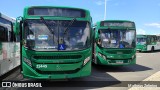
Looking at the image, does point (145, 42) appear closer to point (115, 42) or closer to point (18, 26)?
point (115, 42)

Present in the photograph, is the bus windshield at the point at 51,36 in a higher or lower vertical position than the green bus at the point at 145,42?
higher

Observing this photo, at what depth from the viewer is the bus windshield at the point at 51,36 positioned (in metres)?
9.70

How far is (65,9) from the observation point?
10.2m

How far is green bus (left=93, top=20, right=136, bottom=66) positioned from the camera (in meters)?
15.5

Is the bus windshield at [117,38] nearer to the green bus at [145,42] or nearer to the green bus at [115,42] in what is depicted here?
the green bus at [115,42]

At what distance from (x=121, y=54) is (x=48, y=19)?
22.4ft

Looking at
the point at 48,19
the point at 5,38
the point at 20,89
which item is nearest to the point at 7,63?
the point at 5,38

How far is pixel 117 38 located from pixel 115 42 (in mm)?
289

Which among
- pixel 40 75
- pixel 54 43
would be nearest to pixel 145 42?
pixel 54 43

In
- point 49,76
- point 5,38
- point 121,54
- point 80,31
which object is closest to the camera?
point 49,76

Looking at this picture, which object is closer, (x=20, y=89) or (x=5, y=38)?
(x=20, y=89)

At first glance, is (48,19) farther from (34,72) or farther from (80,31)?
(34,72)

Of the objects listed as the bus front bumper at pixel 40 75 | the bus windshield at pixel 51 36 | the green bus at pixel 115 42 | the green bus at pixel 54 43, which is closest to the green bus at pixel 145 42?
the green bus at pixel 115 42

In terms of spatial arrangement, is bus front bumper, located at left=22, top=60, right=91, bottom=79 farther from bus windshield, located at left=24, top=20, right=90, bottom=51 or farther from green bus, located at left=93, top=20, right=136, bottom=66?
green bus, located at left=93, top=20, right=136, bottom=66
